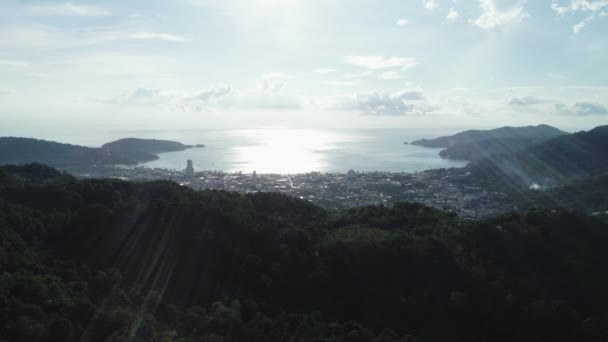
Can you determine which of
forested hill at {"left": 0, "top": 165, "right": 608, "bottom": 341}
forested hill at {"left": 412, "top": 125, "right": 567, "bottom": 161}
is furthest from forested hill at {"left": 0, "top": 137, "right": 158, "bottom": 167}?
forested hill at {"left": 412, "top": 125, "right": 567, "bottom": 161}

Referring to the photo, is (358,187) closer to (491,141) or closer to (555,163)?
(555,163)

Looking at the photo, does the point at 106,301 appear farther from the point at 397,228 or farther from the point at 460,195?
the point at 460,195

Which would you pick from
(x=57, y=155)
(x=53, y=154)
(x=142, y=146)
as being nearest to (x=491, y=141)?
(x=142, y=146)

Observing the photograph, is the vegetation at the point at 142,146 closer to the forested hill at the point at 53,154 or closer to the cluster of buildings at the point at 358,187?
the forested hill at the point at 53,154

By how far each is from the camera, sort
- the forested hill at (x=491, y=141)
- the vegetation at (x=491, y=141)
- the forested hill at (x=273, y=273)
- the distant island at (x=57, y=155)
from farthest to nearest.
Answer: the vegetation at (x=491, y=141), the forested hill at (x=491, y=141), the distant island at (x=57, y=155), the forested hill at (x=273, y=273)

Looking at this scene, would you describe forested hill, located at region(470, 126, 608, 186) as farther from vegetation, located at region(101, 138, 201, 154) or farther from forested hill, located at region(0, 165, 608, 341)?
vegetation, located at region(101, 138, 201, 154)

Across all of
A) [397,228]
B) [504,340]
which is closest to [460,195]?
[397,228]

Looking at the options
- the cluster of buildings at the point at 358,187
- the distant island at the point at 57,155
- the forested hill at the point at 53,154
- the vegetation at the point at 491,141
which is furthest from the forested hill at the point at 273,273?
the vegetation at the point at 491,141
